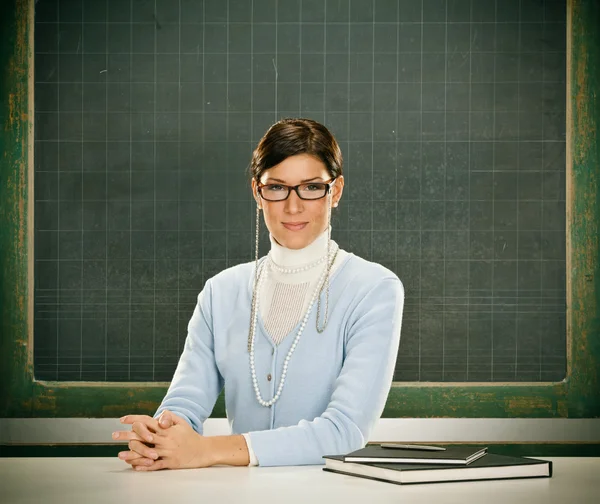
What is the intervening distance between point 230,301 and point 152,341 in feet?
2.32

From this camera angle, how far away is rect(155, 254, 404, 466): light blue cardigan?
6.41ft

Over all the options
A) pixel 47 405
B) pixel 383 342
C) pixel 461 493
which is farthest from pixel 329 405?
pixel 47 405

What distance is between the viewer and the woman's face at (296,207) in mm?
2148

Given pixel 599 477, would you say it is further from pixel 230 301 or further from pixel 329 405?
pixel 230 301

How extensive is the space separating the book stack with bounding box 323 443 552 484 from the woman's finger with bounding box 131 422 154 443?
13.4 inches

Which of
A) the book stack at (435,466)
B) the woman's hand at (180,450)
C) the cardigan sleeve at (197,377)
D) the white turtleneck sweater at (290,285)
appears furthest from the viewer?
the white turtleneck sweater at (290,285)

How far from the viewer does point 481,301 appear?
9.40 feet

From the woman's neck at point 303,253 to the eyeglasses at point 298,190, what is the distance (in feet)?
0.35

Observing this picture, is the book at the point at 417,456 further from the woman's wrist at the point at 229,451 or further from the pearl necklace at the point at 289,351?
the pearl necklace at the point at 289,351

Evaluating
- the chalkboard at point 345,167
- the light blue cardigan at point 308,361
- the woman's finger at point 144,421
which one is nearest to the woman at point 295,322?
the light blue cardigan at point 308,361

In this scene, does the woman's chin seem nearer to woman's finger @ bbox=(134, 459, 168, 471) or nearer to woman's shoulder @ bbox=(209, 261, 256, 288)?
woman's shoulder @ bbox=(209, 261, 256, 288)

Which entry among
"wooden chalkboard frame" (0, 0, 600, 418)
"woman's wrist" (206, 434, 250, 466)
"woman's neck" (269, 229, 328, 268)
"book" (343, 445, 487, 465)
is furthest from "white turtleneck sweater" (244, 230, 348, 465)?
"wooden chalkboard frame" (0, 0, 600, 418)

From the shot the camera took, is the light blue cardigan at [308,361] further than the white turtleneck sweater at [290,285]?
No

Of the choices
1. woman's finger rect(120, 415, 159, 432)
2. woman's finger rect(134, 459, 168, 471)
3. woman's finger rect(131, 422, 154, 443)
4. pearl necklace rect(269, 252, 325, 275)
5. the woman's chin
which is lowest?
woman's finger rect(134, 459, 168, 471)
